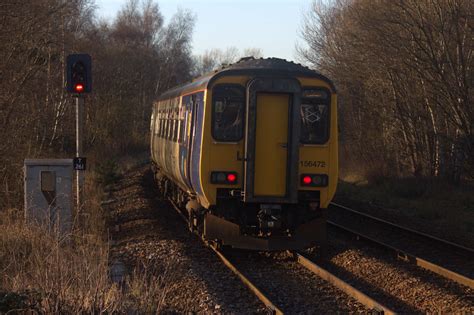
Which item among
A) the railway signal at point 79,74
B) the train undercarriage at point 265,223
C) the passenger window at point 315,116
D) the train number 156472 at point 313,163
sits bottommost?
the train undercarriage at point 265,223

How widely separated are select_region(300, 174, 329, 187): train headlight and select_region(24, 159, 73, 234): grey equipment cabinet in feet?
13.0

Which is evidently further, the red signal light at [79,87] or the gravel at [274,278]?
the red signal light at [79,87]

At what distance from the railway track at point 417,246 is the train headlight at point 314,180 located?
1805 millimetres

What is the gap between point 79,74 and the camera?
1225 cm

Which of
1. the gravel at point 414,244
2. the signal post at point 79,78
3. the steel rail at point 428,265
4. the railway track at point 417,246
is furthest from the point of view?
the signal post at point 79,78

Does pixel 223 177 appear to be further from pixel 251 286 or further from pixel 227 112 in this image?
pixel 251 286

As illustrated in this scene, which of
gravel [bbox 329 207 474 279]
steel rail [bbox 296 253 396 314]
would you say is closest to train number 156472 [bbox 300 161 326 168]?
steel rail [bbox 296 253 396 314]

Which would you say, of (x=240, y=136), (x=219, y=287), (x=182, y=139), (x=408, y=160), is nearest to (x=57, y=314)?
(x=219, y=287)

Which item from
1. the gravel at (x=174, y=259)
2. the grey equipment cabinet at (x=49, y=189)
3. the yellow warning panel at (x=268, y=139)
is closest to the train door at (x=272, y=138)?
the yellow warning panel at (x=268, y=139)

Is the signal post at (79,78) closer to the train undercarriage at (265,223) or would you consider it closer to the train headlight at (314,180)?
the train undercarriage at (265,223)

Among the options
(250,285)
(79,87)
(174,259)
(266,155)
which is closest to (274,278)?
(250,285)

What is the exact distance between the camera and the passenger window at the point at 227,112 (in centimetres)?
1024

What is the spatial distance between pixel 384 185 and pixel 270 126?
14228mm

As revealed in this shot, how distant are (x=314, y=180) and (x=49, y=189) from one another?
4.48m
